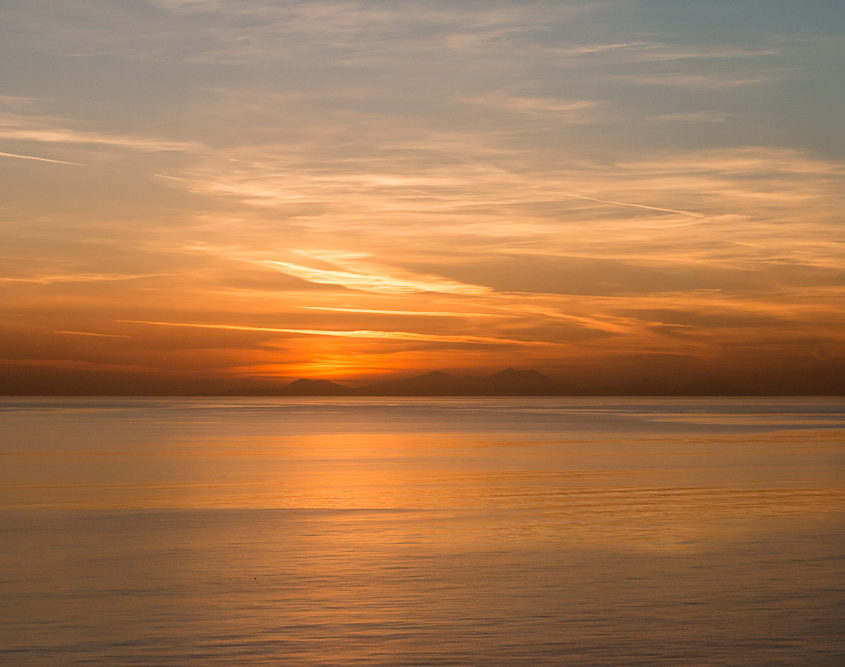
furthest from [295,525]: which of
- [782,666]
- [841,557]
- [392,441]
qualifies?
[392,441]

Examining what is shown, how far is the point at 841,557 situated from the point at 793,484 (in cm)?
1529

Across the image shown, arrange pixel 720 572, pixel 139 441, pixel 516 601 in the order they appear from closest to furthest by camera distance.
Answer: pixel 516 601
pixel 720 572
pixel 139 441

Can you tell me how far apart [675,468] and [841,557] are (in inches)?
848

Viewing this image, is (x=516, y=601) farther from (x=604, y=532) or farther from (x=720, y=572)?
(x=604, y=532)

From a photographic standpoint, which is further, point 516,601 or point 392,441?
point 392,441

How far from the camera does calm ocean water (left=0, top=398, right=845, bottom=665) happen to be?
13.6 meters

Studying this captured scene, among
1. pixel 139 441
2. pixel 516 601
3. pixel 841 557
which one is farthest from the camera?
pixel 139 441

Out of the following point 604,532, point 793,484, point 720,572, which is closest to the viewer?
point 720,572

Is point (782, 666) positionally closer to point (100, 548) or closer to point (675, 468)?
point (100, 548)

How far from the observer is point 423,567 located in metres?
19.1

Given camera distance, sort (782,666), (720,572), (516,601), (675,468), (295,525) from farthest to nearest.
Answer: (675,468), (295,525), (720,572), (516,601), (782,666)

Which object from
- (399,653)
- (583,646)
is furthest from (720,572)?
(399,653)

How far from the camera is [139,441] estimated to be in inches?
2491

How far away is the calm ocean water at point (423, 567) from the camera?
537 inches
